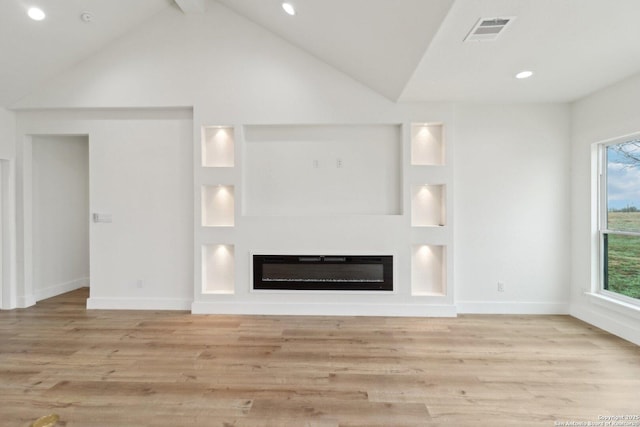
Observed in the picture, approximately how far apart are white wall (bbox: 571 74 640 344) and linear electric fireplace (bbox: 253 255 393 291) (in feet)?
7.58

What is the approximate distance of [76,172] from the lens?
218 inches

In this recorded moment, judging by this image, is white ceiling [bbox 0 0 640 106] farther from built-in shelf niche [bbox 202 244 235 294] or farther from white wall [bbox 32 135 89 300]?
built-in shelf niche [bbox 202 244 235 294]

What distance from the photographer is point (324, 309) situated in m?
4.36

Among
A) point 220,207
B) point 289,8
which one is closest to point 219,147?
point 220,207

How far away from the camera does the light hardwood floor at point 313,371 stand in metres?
2.27

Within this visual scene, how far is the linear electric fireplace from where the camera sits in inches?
172

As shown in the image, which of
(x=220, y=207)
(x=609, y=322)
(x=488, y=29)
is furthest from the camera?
(x=220, y=207)

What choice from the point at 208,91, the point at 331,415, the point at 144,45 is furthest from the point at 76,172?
the point at 331,415

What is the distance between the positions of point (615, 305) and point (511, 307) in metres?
1.04

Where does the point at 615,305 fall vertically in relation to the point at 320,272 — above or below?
below

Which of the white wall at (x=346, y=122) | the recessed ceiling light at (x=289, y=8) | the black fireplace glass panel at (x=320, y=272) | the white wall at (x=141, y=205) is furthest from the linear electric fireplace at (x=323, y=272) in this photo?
the recessed ceiling light at (x=289, y=8)

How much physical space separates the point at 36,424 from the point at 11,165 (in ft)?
12.9

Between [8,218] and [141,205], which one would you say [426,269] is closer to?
[141,205]

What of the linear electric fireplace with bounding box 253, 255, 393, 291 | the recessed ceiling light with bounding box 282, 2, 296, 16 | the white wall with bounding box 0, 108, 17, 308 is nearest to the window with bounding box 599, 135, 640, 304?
the linear electric fireplace with bounding box 253, 255, 393, 291
